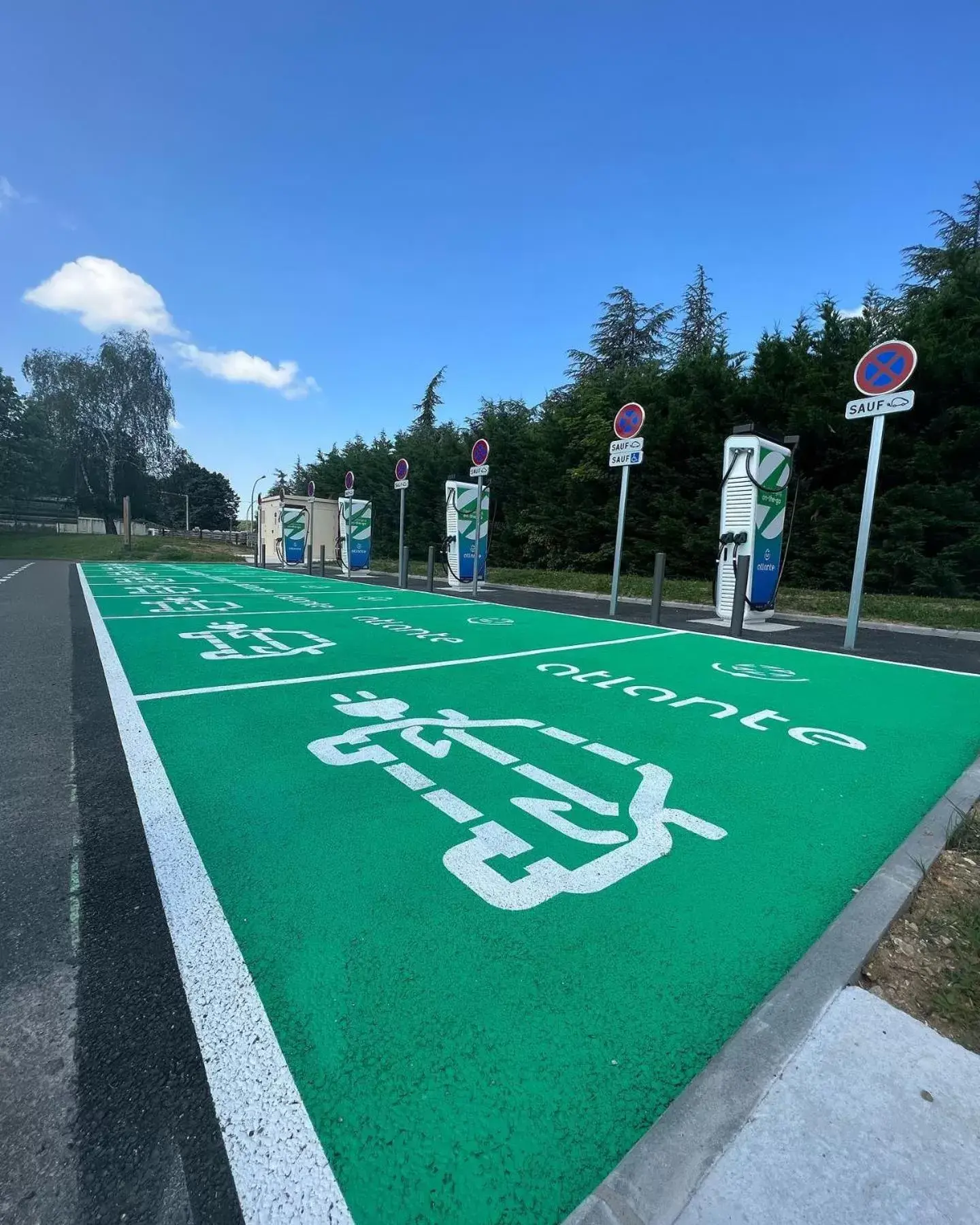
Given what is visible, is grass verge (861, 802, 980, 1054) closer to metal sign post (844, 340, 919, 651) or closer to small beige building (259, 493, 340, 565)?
metal sign post (844, 340, 919, 651)

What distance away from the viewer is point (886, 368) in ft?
22.3

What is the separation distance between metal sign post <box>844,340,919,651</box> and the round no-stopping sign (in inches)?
135

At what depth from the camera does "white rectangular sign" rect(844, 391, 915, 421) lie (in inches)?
260

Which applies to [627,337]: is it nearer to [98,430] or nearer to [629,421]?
[629,421]

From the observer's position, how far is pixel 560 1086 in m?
1.43

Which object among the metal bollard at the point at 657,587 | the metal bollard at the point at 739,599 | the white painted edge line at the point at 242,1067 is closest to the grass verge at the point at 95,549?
the metal bollard at the point at 657,587

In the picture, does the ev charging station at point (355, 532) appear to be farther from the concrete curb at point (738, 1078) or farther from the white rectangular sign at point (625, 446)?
the concrete curb at point (738, 1078)

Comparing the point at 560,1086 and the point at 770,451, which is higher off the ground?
the point at 770,451

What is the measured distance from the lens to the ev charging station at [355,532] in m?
20.2

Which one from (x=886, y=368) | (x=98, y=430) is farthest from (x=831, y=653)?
(x=98, y=430)

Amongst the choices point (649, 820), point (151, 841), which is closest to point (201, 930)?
point (151, 841)

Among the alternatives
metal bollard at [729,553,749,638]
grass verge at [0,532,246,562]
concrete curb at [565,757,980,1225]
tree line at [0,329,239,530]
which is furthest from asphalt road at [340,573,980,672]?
tree line at [0,329,239,530]

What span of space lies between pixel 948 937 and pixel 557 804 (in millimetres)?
Result: 1474

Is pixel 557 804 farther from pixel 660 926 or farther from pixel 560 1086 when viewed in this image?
pixel 560 1086
